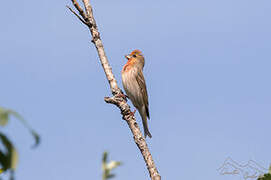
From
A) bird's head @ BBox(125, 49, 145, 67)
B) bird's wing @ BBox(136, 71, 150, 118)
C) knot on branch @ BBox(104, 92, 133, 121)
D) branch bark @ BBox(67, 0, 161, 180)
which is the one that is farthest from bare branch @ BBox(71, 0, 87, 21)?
bird's head @ BBox(125, 49, 145, 67)

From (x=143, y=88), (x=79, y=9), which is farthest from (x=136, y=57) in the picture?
(x=79, y=9)

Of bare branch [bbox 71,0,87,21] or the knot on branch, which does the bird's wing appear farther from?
bare branch [bbox 71,0,87,21]

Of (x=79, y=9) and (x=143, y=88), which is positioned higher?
(x=143, y=88)

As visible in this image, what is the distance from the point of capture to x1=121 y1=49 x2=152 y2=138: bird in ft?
38.3

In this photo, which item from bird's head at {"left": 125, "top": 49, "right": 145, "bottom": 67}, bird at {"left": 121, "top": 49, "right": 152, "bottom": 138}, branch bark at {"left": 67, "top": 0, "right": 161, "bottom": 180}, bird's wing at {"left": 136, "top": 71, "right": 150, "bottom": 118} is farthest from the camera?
bird's head at {"left": 125, "top": 49, "right": 145, "bottom": 67}

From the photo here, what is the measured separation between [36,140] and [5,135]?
0.05m

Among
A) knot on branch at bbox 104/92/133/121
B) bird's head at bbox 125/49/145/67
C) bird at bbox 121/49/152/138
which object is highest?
bird's head at bbox 125/49/145/67

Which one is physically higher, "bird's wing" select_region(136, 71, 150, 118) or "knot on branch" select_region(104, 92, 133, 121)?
"bird's wing" select_region(136, 71, 150, 118)

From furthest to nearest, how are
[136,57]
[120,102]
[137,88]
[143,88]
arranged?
[136,57] → [143,88] → [137,88] → [120,102]

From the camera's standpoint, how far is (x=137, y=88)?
38.5 feet

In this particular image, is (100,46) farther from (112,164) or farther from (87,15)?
(112,164)

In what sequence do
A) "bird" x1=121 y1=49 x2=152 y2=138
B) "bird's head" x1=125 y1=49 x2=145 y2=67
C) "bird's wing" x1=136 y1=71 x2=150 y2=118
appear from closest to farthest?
"bird" x1=121 y1=49 x2=152 y2=138, "bird's wing" x1=136 y1=71 x2=150 y2=118, "bird's head" x1=125 y1=49 x2=145 y2=67

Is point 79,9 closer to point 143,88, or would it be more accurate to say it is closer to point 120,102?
point 120,102

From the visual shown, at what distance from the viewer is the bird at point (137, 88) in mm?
11680
